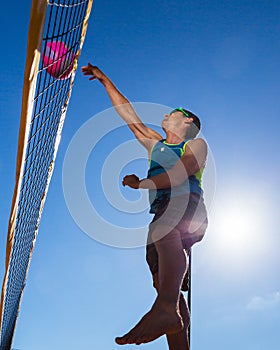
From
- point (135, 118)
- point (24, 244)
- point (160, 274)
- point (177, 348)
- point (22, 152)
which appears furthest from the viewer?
point (24, 244)

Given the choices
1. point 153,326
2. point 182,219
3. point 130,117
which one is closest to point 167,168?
point 182,219

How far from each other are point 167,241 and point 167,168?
53 cm

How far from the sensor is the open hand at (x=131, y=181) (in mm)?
3070

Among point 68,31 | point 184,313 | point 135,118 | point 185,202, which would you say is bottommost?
point 184,313

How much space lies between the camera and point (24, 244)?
4668 mm

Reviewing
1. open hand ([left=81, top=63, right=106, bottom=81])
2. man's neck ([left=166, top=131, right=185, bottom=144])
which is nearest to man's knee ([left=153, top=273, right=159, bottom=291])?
man's neck ([left=166, top=131, right=185, bottom=144])

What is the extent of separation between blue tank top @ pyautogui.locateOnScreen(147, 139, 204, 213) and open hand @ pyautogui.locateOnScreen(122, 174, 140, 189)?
5.6 inches

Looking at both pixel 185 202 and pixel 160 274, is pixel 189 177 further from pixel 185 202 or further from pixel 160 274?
pixel 160 274

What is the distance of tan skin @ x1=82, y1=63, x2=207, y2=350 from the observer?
2.54m

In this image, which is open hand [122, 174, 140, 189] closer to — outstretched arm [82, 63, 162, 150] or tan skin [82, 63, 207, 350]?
tan skin [82, 63, 207, 350]

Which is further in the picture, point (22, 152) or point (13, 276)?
point (13, 276)

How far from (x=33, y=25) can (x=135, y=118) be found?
1629 millimetres

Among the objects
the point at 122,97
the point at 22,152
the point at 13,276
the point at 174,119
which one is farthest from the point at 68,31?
the point at 13,276

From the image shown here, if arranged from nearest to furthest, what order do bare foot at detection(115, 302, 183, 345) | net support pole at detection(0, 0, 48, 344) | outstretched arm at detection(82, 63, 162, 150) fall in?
net support pole at detection(0, 0, 48, 344) → bare foot at detection(115, 302, 183, 345) → outstretched arm at detection(82, 63, 162, 150)
